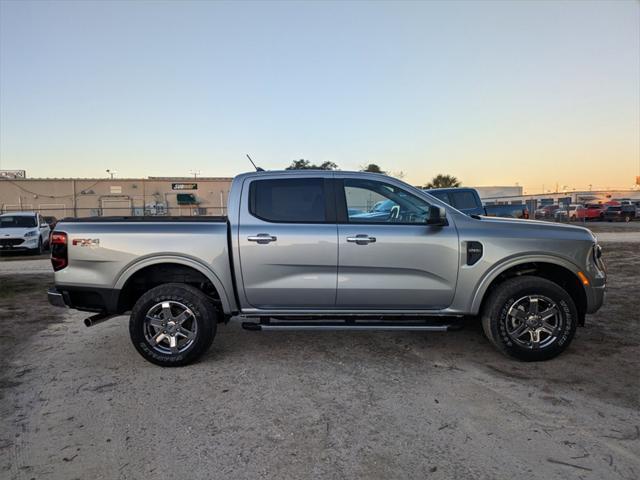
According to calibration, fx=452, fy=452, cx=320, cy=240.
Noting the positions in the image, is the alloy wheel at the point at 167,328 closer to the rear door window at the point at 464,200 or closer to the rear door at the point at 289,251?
the rear door at the point at 289,251

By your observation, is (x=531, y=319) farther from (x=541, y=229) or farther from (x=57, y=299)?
(x=57, y=299)

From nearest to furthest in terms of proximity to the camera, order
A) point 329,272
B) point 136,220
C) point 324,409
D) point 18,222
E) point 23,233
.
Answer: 1. point 324,409
2. point 329,272
3. point 136,220
4. point 23,233
5. point 18,222

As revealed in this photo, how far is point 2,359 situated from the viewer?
15.5 ft

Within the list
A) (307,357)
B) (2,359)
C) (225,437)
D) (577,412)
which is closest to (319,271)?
(307,357)

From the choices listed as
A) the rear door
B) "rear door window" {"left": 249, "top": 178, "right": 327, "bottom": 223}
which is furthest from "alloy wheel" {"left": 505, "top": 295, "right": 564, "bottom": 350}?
"rear door window" {"left": 249, "top": 178, "right": 327, "bottom": 223}

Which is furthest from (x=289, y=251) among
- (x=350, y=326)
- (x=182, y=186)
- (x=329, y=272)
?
(x=182, y=186)

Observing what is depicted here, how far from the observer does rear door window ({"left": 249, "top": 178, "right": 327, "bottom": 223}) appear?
4.63 metres

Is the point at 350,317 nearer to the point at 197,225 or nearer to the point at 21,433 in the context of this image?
the point at 197,225

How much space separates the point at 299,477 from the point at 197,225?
271 cm

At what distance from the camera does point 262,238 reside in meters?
4.49

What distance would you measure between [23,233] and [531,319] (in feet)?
55.8

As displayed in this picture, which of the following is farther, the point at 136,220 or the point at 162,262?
the point at 136,220

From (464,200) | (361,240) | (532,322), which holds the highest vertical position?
(464,200)

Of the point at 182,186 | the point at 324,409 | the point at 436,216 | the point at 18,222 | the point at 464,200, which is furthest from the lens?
the point at 182,186
